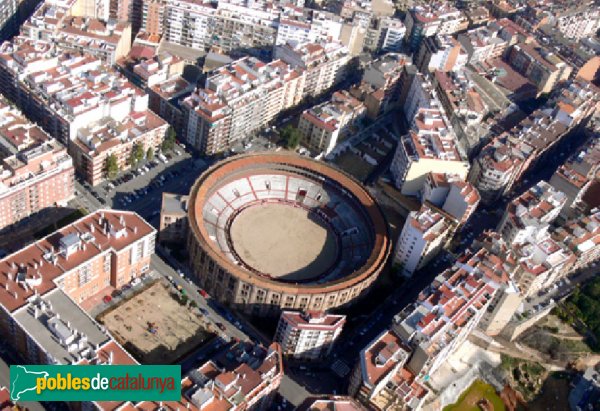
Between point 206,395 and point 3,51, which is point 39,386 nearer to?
point 206,395

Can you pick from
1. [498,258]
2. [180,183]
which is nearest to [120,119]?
[180,183]

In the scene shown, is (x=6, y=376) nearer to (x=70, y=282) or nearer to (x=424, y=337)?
(x=70, y=282)

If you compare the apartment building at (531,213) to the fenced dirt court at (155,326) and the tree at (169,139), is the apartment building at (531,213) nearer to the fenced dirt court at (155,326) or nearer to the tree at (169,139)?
the fenced dirt court at (155,326)

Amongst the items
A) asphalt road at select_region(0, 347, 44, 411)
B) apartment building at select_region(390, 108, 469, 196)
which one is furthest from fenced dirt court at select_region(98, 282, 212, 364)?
apartment building at select_region(390, 108, 469, 196)

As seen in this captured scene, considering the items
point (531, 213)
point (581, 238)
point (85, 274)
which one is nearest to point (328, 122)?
point (531, 213)

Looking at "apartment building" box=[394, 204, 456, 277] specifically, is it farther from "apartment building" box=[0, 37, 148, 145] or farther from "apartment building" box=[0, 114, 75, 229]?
"apartment building" box=[0, 114, 75, 229]
